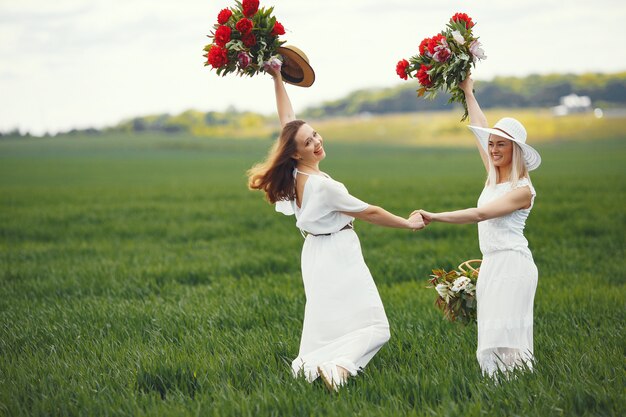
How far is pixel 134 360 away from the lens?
5.50 metres

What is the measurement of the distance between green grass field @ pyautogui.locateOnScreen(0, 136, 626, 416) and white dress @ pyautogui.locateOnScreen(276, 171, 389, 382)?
11.8 inches

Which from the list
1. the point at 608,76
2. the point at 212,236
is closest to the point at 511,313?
the point at 212,236

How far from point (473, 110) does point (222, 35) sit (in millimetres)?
2272

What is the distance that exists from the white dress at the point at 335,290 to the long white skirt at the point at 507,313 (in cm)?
80

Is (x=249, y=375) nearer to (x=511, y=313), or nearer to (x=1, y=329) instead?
(x=511, y=313)

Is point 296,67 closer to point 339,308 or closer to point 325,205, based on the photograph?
point 325,205

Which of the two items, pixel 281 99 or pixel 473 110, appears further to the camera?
pixel 281 99

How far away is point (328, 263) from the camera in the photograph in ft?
16.4

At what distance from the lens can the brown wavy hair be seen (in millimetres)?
5141

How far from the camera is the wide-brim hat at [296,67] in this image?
582cm

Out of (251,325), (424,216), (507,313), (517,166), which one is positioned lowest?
(251,325)

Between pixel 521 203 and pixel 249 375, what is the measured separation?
252 cm

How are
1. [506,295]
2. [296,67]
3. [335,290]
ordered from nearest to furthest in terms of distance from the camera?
[506,295] < [335,290] < [296,67]

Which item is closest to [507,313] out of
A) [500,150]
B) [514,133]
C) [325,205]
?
[500,150]
